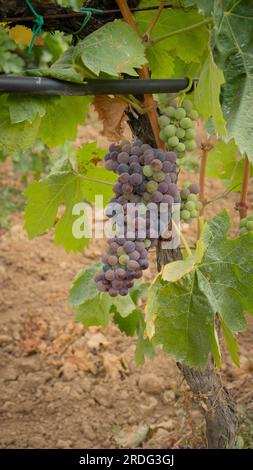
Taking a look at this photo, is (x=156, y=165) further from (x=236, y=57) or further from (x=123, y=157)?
(x=236, y=57)

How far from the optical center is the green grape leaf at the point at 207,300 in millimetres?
1529

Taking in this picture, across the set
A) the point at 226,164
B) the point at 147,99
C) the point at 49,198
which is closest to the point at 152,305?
the point at 147,99

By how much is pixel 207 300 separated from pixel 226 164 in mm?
900

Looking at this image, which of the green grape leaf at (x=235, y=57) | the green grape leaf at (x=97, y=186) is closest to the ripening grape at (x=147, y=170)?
the green grape leaf at (x=235, y=57)

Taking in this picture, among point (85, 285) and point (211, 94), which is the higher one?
point (211, 94)

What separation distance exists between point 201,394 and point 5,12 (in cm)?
120

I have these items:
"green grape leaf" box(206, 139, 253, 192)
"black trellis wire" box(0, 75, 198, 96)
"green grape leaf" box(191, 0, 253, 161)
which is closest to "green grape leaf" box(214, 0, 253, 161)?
"green grape leaf" box(191, 0, 253, 161)

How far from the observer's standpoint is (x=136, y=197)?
1.50 metres

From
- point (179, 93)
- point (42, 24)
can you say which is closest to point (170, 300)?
point (179, 93)

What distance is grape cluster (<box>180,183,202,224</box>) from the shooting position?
1.57 m

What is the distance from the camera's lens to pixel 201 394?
1903 mm

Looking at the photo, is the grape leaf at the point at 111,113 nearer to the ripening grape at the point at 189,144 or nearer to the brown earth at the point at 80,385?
the ripening grape at the point at 189,144

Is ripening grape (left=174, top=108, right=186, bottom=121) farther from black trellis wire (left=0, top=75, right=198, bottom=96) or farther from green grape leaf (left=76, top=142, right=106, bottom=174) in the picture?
green grape leaf (left=76, top=142, right=106, bottom=174)

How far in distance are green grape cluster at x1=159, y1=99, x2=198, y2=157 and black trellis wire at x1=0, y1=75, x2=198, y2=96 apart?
64mm
